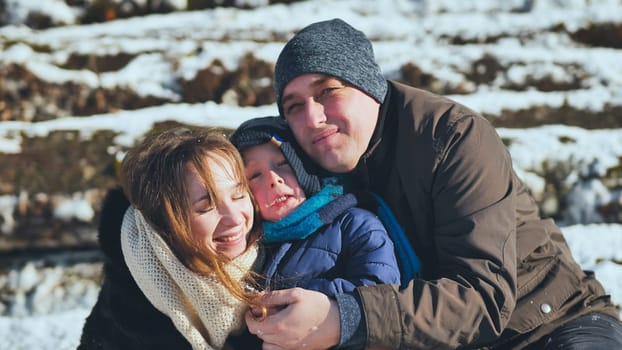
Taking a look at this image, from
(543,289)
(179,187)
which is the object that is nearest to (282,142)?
(179,187)

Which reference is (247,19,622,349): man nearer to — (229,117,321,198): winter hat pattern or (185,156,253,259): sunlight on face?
(229,117,321,198): winter hat pattern

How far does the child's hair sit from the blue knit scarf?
8cm

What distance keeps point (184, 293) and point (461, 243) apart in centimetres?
98

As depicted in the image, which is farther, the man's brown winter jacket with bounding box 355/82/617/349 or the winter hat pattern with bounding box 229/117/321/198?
the winter hat pattern with bounding box 229/117/321/198

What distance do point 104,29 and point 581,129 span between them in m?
4.51

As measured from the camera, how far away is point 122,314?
8.43 ft

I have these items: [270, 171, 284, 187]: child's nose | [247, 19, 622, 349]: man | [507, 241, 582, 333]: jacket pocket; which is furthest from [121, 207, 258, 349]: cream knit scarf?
[507, 241, 582, 333]: jacket pocket

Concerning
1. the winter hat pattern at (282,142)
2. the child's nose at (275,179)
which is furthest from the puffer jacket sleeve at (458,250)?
the child's nose at (275,179)

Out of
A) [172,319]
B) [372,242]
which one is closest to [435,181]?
[372,242]

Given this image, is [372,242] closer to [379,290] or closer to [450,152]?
[379,290]

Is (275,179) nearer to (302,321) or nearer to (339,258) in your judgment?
(339,258)

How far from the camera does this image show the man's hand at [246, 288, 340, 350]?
2287 millimetres

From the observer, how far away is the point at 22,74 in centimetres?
554

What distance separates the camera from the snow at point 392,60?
4.47 m
